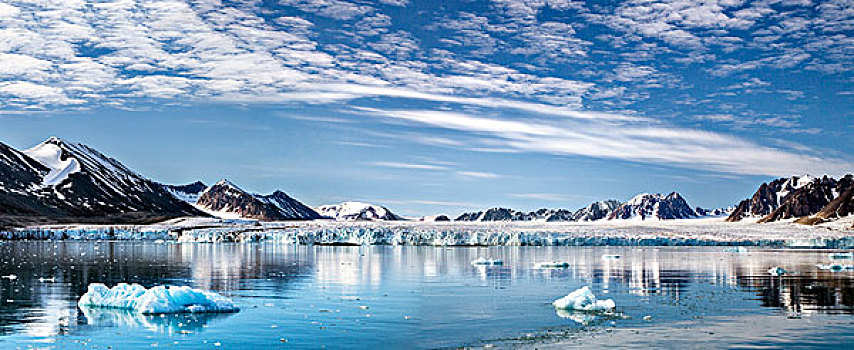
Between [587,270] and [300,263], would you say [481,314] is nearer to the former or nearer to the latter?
[587,270]

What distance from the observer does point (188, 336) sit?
65.5 feet

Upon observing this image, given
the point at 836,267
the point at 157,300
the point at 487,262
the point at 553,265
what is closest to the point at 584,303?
the point at 157,300

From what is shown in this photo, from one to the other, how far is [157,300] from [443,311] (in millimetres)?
9116

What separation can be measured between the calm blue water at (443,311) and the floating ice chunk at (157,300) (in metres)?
0.56

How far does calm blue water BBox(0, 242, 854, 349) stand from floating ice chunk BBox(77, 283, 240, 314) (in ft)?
1.82

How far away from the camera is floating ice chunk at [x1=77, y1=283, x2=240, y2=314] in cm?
2416

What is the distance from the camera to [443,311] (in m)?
25.9

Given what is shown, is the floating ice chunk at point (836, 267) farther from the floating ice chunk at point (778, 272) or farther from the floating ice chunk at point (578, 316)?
the floating ice chunk at point (578, 316)

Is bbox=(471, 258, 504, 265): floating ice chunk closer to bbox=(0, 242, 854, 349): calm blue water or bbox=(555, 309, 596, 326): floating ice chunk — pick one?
bbox=(0, 242, 854, 349): calm blue water

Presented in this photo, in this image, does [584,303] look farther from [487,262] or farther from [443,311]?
[487,262]

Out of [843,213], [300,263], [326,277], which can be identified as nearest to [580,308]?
[326,277]

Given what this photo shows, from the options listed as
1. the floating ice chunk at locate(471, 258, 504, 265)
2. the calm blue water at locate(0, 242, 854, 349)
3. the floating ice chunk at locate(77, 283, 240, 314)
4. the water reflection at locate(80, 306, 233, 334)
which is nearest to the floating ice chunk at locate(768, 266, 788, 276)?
the calm blue water at locate(0, 242, 854, 349)

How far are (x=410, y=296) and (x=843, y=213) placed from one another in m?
192

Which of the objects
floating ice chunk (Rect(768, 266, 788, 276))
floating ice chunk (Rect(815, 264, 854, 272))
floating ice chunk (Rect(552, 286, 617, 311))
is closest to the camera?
floating ice chunk (Rect(552, 286, 617, 311))
